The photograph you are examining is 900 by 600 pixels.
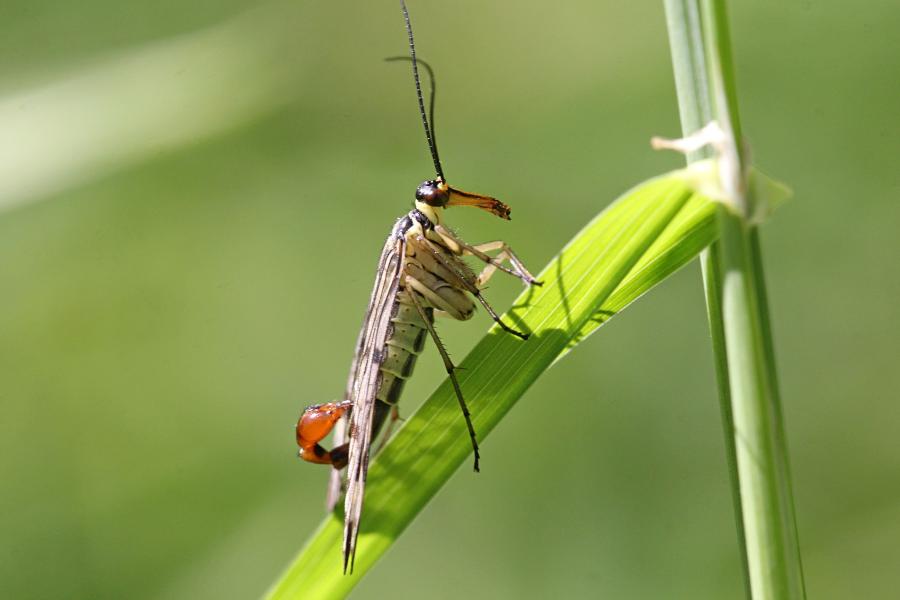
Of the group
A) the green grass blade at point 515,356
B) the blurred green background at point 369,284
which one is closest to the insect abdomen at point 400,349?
the green grass blade at point 515,356

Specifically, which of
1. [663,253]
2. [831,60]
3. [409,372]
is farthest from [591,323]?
[831,60]

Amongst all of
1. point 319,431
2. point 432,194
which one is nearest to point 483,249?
point 432,194

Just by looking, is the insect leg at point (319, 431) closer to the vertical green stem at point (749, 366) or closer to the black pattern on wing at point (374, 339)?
the black pattern on wing at point (374, 339)

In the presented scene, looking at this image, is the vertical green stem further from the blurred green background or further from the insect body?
the blurred green background

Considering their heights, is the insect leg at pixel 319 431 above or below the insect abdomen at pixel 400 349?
below

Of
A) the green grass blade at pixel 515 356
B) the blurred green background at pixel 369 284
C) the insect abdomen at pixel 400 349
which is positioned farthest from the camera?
the blurred green background at pixel 369 284

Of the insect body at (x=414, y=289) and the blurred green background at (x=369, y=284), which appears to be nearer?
the insect body at (x=414, y=289)

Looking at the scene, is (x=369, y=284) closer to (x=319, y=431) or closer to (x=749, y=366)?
(x=319, y=431)

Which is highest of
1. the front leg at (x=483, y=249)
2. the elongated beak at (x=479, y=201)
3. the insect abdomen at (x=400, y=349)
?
the elongated beak at (x=479, y=201)
